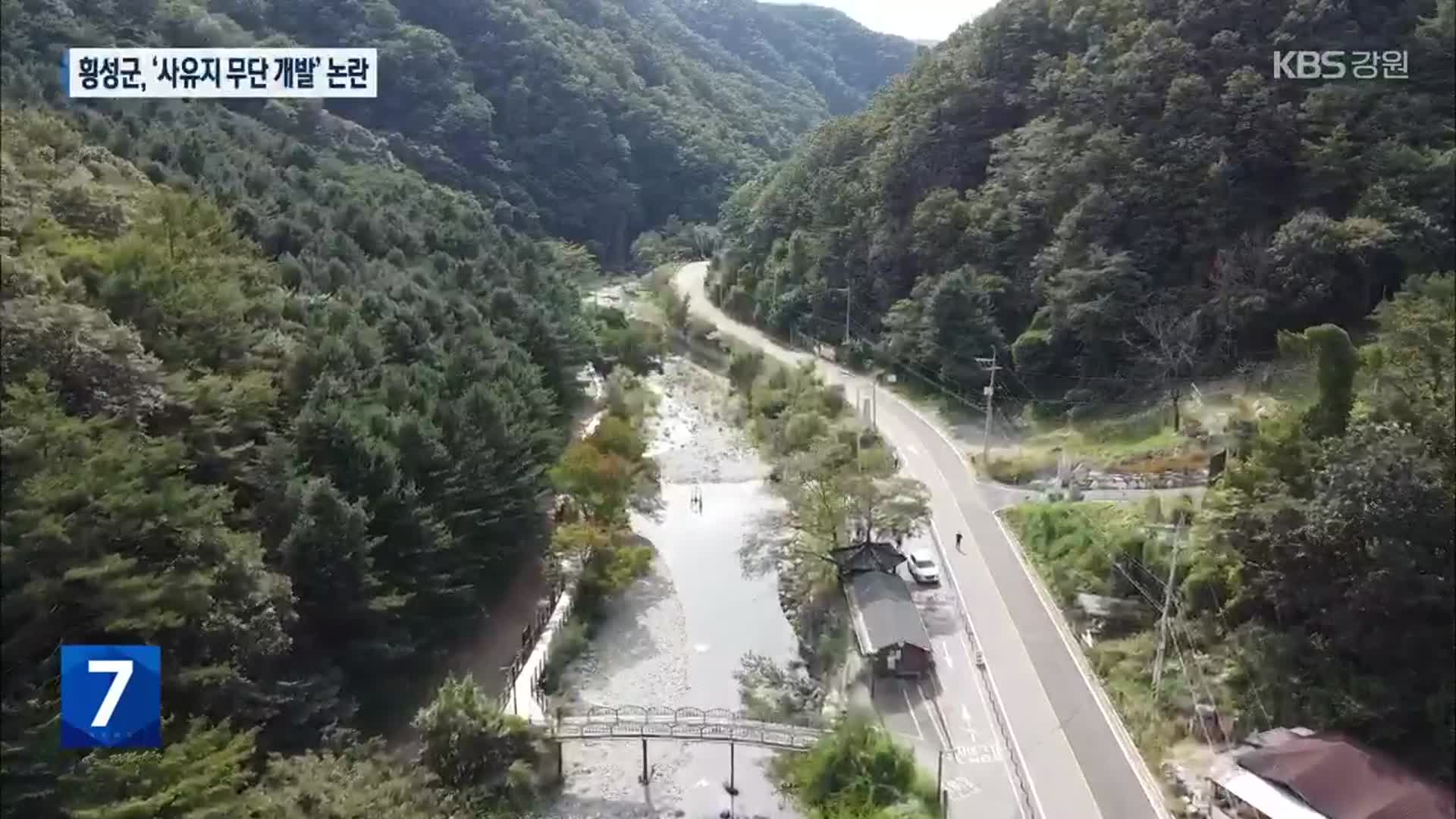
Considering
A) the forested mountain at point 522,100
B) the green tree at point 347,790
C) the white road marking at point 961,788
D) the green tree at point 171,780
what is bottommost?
the white road marking at point 961,788

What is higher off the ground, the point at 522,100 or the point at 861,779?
the point at 522,100

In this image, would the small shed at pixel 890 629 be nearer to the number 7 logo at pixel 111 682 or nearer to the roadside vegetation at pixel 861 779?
the roadside vegetation at pixel 861 779

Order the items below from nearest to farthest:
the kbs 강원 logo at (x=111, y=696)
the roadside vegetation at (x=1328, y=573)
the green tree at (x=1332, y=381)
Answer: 1. the kbs 강원 logo at (x=111, y=696)
2. the roadside vegetation at (x=1328, y=573)
3. the green tree at (x=1332, y=381)

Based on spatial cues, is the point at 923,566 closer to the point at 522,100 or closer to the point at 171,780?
the point at 171,780

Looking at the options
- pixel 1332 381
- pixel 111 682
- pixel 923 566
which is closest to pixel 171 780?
pixel 111 682

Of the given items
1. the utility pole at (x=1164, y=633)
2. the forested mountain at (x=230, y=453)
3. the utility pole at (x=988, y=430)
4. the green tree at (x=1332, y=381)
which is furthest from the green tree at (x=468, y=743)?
the utility pole at (x=988, y=430)

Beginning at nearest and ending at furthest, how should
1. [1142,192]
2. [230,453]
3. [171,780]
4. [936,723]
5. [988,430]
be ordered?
[171,780]
[230,453]
[936,723]
[988,430]
[1142,192]
